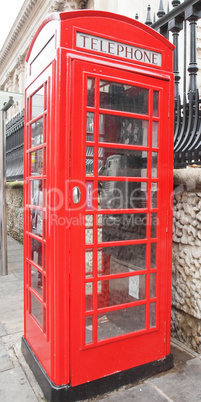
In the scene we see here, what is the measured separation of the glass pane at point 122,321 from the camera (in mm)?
2147

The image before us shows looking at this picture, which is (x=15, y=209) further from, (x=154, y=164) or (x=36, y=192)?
(x=154, y=164)

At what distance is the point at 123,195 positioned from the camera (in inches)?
87.4

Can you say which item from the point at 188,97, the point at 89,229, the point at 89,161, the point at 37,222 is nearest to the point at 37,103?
the point at 89,161

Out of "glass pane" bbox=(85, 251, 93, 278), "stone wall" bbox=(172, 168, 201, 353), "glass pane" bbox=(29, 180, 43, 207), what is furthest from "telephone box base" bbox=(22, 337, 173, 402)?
"glass pane" bbox=(29, 180, 43, 207)

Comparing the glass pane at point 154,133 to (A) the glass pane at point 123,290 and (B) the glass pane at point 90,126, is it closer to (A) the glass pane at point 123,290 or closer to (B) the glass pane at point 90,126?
(B) the glass pane at point 90,126

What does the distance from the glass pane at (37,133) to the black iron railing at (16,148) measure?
4.32 metres

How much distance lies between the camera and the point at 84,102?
1869 millimetres

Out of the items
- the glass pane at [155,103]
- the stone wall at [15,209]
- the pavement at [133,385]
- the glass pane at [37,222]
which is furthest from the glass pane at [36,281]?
the stone wall at [15,209]

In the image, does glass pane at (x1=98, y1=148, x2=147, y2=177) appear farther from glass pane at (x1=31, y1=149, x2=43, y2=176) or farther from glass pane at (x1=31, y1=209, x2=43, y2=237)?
glass pane at (x1=31, y1=209, x2=43, y2=237)

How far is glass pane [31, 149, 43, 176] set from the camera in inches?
83.2

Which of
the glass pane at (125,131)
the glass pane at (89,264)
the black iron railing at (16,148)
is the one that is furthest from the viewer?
the black iron railing at (16,148)

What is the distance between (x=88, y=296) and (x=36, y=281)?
51 centimetres

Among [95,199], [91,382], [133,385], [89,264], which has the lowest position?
[133,385]

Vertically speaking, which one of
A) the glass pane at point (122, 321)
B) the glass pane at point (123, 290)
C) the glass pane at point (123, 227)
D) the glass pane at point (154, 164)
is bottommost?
the glass pane at point (122, 321)
